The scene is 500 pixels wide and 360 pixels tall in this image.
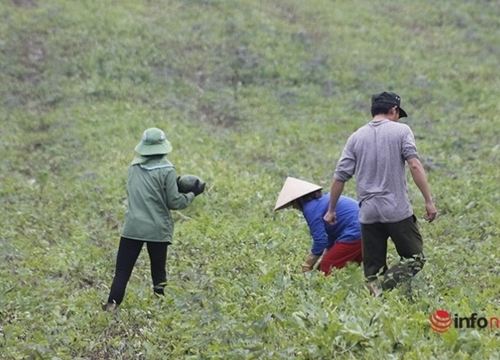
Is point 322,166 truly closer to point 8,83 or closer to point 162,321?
point 162,321

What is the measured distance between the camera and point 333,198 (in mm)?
5492

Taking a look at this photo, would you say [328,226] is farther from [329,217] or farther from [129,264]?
[129,264]

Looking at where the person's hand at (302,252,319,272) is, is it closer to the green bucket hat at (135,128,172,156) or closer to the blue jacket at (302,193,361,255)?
the blue jacket at (302,193,361,255)

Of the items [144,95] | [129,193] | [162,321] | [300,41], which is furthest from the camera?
[300,41]

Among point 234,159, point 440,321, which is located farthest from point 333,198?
point 234,159

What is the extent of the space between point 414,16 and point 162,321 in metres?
18.0

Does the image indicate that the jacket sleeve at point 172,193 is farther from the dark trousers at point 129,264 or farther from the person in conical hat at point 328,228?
the person in conical hat at point 328,228

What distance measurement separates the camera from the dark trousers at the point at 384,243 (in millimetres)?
5273

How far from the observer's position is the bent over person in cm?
519

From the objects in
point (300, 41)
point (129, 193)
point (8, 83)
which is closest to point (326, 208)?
point (129, 193)

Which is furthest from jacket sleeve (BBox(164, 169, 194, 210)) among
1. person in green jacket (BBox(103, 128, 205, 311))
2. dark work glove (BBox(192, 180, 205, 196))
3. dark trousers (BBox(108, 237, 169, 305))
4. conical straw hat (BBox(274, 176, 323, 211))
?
conical straw hat (BBox(274, 176, 323, 211))

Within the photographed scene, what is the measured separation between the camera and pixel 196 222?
8695 mm

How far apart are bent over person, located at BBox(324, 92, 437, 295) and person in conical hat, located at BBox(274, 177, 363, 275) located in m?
0.33

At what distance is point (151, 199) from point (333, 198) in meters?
1.72
